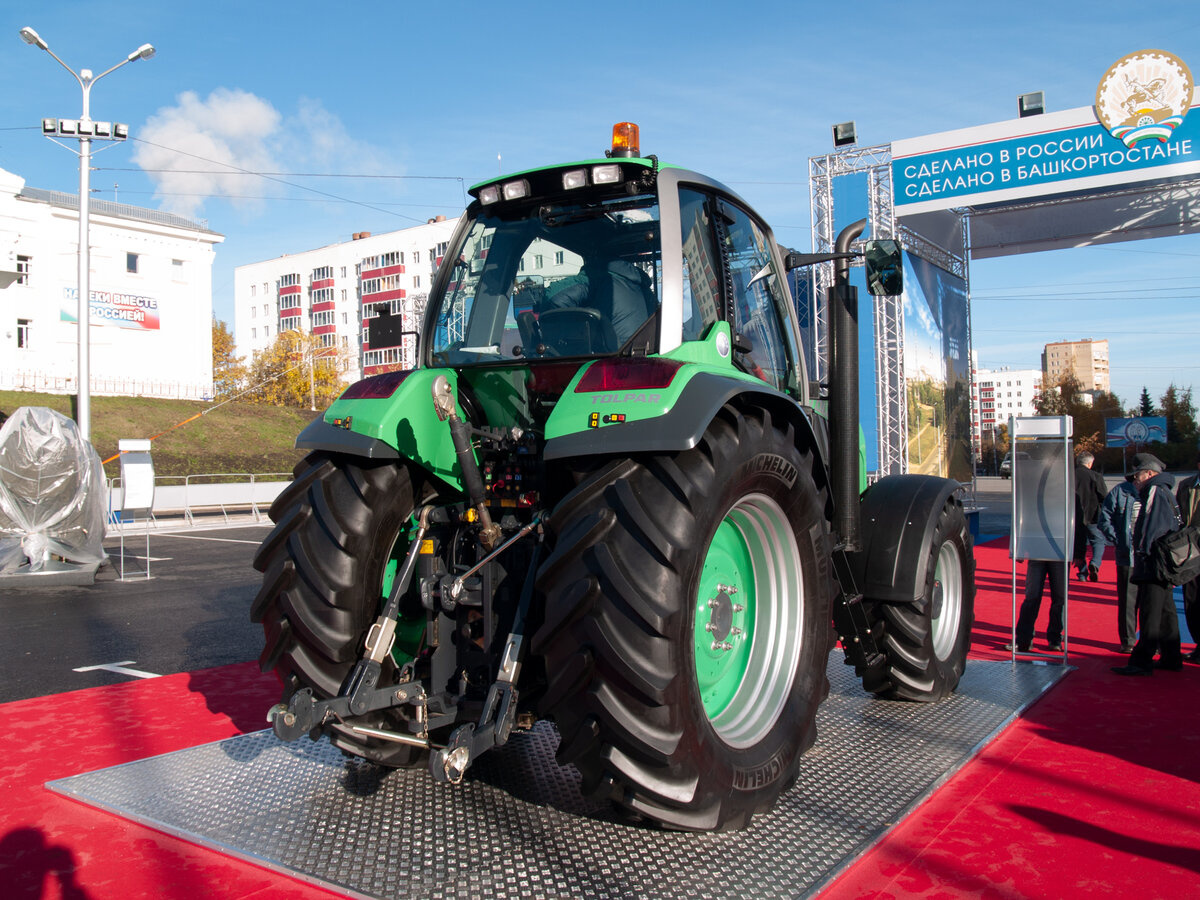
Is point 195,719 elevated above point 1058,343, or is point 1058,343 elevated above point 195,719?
point 1058,343

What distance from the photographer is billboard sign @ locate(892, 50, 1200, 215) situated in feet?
50.0

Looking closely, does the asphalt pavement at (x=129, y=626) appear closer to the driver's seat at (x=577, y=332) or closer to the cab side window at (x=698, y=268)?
the driver's seat at (x=577, y=332)

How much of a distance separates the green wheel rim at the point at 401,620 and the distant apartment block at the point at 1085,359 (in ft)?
517

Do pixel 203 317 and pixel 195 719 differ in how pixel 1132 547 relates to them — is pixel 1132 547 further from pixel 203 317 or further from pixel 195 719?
pixel 203 317

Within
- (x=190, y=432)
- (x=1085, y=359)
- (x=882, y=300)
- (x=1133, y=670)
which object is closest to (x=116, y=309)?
(x=190, y=432)

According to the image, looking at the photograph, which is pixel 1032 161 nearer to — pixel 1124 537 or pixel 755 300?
pixel 1124 537

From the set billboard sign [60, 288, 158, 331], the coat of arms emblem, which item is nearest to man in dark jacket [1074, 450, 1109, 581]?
the coat of arms emblem

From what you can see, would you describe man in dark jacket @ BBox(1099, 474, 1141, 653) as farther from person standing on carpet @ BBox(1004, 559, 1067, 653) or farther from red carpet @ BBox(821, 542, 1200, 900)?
red carpet @ BBox(821, 542, 1200, 900)

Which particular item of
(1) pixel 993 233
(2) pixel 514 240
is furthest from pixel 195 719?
(1) pixel 993 233

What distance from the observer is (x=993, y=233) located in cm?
1955

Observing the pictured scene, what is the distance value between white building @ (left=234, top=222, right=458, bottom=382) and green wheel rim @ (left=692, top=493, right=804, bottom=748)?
61.9 metres

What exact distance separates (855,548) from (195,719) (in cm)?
402

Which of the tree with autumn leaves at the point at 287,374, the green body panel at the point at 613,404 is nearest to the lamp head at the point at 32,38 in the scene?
the green body panel at the point at 613,404

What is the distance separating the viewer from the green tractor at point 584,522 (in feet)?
9.24
